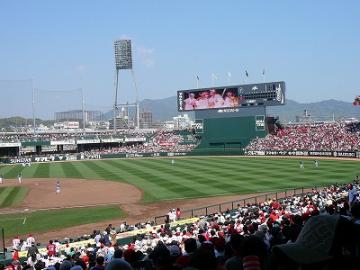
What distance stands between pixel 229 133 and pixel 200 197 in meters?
47.3

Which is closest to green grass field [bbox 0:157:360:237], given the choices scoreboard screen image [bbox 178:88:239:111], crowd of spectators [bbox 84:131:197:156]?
scoreboard screen image [bbox 178:88:239:111]

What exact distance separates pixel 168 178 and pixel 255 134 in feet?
119

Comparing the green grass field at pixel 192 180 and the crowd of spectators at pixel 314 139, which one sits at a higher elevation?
the crowd of spectators at pixel 314 139

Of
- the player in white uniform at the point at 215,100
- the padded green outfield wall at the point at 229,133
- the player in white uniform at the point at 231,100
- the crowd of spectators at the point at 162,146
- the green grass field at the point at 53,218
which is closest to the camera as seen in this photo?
the green grass field at the point at 53,218

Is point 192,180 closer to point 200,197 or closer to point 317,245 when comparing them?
point 200,197

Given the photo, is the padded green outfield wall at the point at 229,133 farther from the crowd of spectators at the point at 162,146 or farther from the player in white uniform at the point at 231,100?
the crowd of spectators at the point at 162,146

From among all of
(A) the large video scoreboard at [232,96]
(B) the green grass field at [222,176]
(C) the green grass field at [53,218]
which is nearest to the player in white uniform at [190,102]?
(A) the large video scoreboard at [232,96]

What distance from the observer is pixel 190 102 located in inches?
3223

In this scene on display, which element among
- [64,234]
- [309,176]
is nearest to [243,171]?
[309,176]

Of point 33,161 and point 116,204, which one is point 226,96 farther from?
point 116,204

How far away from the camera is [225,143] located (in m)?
80.2

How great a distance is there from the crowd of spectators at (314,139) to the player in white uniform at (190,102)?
13.0 m

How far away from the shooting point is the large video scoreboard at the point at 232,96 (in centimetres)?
7475

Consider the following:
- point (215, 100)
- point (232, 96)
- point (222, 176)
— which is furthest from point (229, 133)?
point (222, 176)
